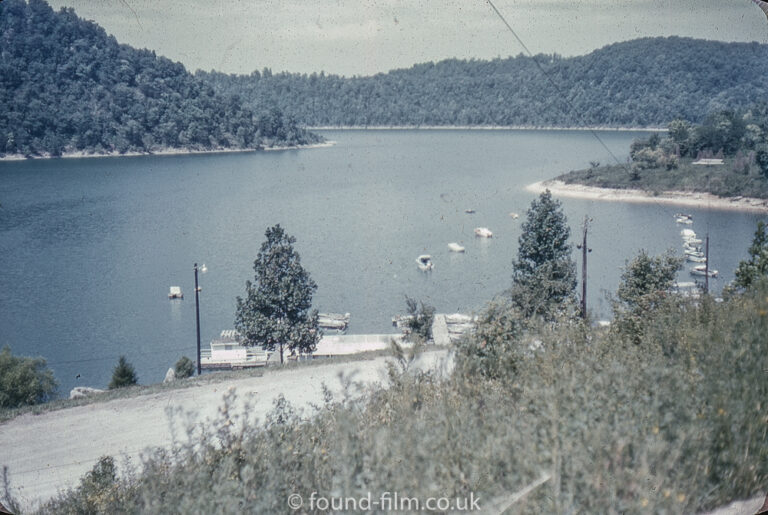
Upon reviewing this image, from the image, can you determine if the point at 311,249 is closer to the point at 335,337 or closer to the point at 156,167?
the point at 335,337

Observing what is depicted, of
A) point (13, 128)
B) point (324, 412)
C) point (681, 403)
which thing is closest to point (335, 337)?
point (324, 412)

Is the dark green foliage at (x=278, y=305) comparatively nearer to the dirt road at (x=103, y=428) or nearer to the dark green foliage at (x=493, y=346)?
the dirt road at (x=103, y=428)

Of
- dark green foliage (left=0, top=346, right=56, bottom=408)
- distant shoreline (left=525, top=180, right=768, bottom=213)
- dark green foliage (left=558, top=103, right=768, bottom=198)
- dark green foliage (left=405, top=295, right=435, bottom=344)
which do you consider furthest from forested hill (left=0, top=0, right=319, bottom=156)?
dark green foliage (left=405, top=295, right=435, bottom=344)

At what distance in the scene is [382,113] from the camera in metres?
54.9

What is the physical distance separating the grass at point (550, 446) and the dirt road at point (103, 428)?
339 mm

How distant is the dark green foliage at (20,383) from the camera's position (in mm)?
8602

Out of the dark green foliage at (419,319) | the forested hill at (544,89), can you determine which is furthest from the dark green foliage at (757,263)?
the dark green foliage at (419,319)

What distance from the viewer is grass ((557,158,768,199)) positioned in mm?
8590

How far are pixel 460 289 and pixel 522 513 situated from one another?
52.3 feet

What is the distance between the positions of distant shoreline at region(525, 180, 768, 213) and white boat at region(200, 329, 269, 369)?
28.2ft

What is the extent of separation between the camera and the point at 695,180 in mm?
13609

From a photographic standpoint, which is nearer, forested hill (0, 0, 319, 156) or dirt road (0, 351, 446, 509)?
dirt road (0, 351, 446, 509)

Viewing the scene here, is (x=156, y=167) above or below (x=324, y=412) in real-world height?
above

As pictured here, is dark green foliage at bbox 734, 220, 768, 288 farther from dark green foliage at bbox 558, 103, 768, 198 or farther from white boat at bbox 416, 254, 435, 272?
white boat at bbox 416, 254, 435, 272
